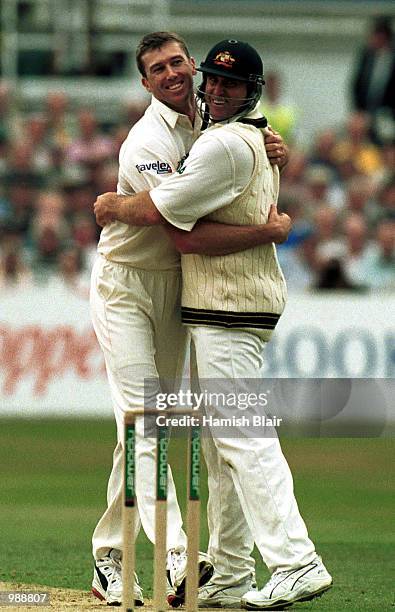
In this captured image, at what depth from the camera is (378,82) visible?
62.3 ft

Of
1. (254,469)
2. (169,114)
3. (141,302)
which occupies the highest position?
(169,114)

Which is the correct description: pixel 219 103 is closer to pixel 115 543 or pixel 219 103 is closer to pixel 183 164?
pixel 183 164

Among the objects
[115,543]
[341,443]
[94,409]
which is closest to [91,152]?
[94,409]

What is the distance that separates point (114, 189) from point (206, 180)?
10600 mm

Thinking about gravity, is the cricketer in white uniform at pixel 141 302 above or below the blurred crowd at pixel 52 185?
above

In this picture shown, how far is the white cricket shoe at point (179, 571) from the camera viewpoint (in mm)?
6477

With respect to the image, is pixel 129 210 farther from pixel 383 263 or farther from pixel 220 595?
pixel 383 263

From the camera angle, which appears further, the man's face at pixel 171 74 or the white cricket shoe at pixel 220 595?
the man's face at pixel 171 74

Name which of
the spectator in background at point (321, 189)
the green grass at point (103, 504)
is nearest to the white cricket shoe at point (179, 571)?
the green grass at point (103, 504)

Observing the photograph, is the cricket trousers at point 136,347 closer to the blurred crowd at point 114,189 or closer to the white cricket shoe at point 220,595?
the white cricket shoe at point 220,595

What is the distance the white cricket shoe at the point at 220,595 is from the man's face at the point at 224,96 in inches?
80.9

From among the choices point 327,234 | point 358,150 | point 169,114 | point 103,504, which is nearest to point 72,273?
point 327,234

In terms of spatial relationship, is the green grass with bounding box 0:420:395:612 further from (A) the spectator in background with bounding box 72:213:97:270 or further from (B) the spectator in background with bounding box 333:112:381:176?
(B) the spectator in background with bounding box 333:112:381:176

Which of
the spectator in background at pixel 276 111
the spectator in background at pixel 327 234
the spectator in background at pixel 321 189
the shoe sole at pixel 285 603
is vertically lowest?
the spectator in background at pixel 327 234
